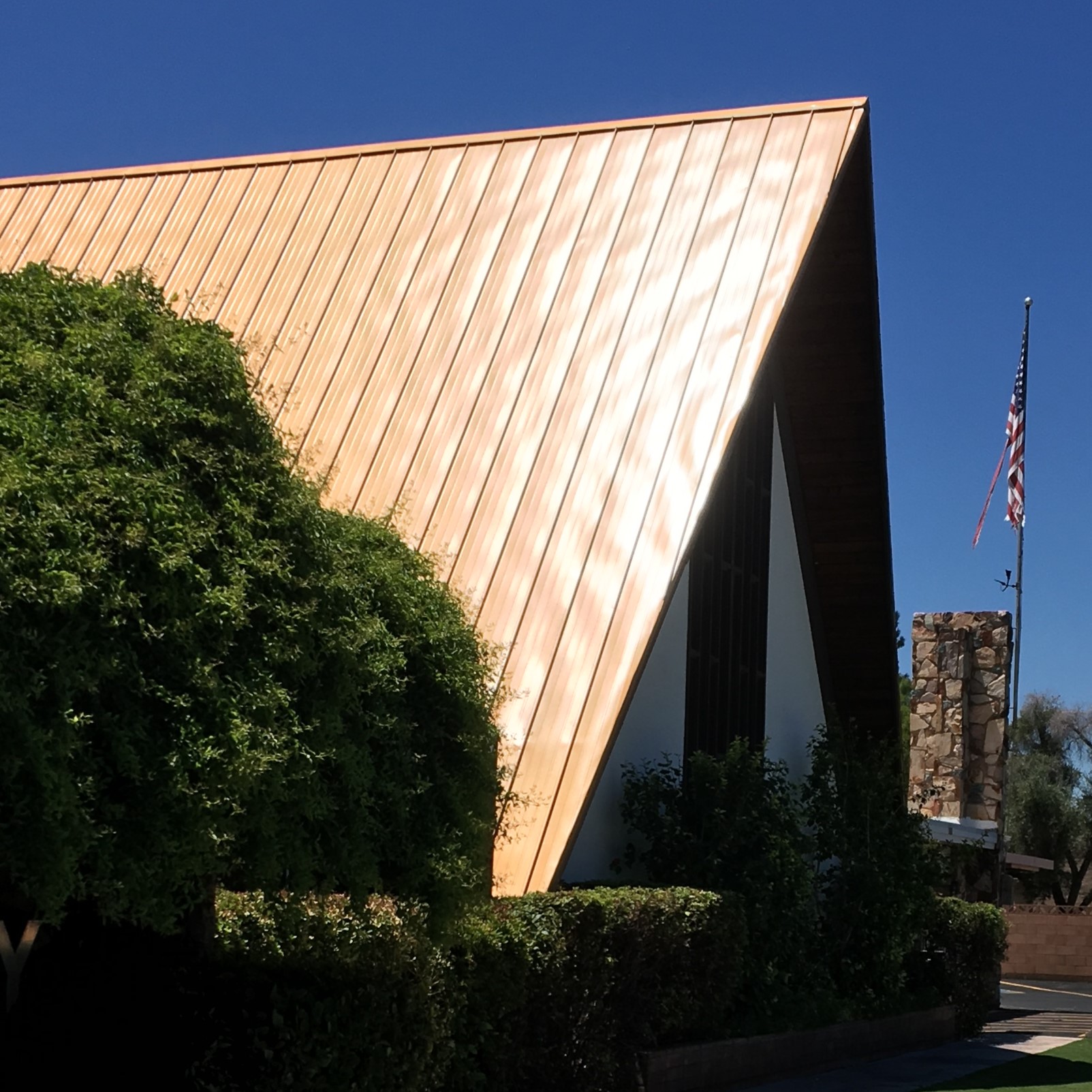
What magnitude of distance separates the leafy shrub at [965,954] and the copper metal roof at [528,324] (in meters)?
6.24

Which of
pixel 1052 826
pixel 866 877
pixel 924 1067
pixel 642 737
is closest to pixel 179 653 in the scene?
pixel 642 737

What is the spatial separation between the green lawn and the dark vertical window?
13.2ft

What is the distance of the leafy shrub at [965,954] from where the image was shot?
1692 cm

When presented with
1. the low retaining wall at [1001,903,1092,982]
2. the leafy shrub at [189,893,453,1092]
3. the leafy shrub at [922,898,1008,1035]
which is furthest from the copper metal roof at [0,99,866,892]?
the low retaining wall at [1001,903,1092,982]

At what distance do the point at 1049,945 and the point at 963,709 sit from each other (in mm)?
6287

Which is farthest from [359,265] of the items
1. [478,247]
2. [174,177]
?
[174,177]

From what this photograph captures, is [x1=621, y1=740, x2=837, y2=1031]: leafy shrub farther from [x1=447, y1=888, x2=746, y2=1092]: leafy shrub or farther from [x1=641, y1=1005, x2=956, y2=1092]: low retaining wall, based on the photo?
[x1=447, y1=888, x2=746, y2=1092]: leafy shrub

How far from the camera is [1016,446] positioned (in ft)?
96.1

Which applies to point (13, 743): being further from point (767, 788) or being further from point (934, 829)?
point (934, 829)

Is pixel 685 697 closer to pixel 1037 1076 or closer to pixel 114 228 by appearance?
pixel 1037 1076

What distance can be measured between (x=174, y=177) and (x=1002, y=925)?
44.8 ft

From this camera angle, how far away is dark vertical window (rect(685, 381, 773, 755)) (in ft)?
51.1

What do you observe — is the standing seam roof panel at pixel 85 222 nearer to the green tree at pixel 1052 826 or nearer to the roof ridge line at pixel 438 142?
the roof ridge line at pixel 438 142

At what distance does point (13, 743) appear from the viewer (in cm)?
460
